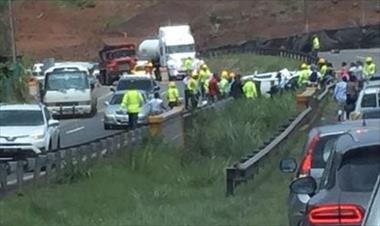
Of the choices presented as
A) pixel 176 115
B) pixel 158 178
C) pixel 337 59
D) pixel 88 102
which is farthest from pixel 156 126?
pixel 337 59

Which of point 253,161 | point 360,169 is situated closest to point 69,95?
point 253,161

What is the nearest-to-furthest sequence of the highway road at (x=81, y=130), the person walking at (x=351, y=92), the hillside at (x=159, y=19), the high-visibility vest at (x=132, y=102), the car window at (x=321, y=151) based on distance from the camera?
the car window at (x=321, y=151) < the person walking at (x=351, y=92) < the high-visibility vest at (x=132, y=102) < the highway road at (x=81, y=130) < the hillside at (x=159, y=19)

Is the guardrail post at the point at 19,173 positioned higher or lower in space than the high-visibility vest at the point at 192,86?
higher

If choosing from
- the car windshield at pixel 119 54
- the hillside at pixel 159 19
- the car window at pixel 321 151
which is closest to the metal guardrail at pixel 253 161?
the car window at pixel 321 151

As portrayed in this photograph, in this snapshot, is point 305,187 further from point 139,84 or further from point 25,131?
point 139,84

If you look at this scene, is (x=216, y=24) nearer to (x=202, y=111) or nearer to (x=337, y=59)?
(x=337, y=59)

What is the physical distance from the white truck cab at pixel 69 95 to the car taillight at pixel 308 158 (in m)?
39.8

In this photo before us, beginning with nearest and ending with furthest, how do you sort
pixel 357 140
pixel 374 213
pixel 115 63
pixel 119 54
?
1. pixel 374 213
2. pixel 357 140
3. pixel 115 63
4. pixel 119 54

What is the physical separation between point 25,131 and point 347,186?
2273cm

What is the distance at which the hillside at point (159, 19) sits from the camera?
108812 millimetres

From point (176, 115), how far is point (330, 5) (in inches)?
3085

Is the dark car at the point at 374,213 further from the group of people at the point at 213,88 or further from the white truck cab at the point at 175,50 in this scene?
the white truck cab at the point at 175,50

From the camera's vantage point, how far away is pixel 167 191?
26297 millimetres

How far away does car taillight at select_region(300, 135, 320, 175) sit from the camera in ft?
50.8
